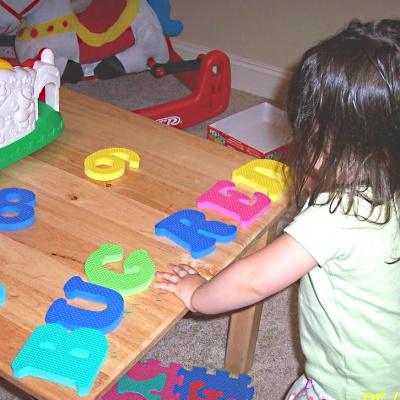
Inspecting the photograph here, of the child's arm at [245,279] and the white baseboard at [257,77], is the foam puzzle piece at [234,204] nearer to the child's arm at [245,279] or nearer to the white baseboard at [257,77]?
the child's arm at [245,279]

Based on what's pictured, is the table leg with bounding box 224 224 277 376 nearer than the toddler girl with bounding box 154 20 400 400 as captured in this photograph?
No

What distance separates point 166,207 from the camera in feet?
3.11

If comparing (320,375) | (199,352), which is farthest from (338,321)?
(199,352)

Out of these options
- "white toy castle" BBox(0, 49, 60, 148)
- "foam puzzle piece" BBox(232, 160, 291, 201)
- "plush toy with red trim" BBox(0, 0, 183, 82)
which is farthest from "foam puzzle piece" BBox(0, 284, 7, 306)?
"plush toy with red trim" BBox(0, 0, 183, 82)

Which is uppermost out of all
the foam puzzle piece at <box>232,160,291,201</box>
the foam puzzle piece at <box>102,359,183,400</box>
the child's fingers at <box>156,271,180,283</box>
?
the foam puzzle piece at <box>232,160,291,201</box>

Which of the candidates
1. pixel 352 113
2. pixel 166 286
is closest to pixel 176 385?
pixel 166 286

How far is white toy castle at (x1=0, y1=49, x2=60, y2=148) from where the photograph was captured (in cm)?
97

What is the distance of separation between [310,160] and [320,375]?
320 millimetres

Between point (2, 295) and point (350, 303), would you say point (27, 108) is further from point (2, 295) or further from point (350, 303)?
point (350, 303)

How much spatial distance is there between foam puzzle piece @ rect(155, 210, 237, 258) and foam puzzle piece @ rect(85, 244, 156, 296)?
6 centimetres

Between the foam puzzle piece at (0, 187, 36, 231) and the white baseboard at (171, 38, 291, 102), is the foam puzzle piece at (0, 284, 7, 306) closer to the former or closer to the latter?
the foam puzzle piece at (0, 187, 36, 231)

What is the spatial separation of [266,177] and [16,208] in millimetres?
413

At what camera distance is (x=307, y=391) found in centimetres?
89

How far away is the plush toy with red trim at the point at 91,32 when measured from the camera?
73.6 inches
